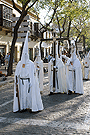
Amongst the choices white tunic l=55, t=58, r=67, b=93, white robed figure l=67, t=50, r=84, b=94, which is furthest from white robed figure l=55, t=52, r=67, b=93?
white robed figure l=67, t=50, r=84, b=94

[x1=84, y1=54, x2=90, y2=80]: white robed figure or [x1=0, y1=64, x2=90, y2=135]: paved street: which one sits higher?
[x1=84, y1=54, x2=90, y2=80]: white robed figure

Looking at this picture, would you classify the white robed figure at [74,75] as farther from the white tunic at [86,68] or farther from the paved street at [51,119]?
the white tunic at [86,68]

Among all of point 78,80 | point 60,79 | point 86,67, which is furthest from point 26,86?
point 86,67

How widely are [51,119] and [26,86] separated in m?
1.35

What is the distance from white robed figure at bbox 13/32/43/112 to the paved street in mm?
236

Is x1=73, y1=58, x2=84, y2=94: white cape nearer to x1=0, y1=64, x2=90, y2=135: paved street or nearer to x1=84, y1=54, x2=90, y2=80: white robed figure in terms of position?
x1=0, y1=64, x2=90, y2=135: paved street

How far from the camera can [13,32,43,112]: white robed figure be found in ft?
19.9

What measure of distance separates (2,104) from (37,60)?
2.89 m

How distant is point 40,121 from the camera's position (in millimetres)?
5238

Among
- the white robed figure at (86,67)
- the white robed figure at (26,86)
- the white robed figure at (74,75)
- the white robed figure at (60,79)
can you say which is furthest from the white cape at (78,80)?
the white robed figure at (86,67)

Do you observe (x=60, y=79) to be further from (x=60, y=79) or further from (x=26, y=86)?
(x=26, y=86)

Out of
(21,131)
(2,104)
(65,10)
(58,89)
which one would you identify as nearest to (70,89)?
(58,89)

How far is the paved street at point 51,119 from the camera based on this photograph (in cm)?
457

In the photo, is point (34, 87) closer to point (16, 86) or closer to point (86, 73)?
point (16, 86)
